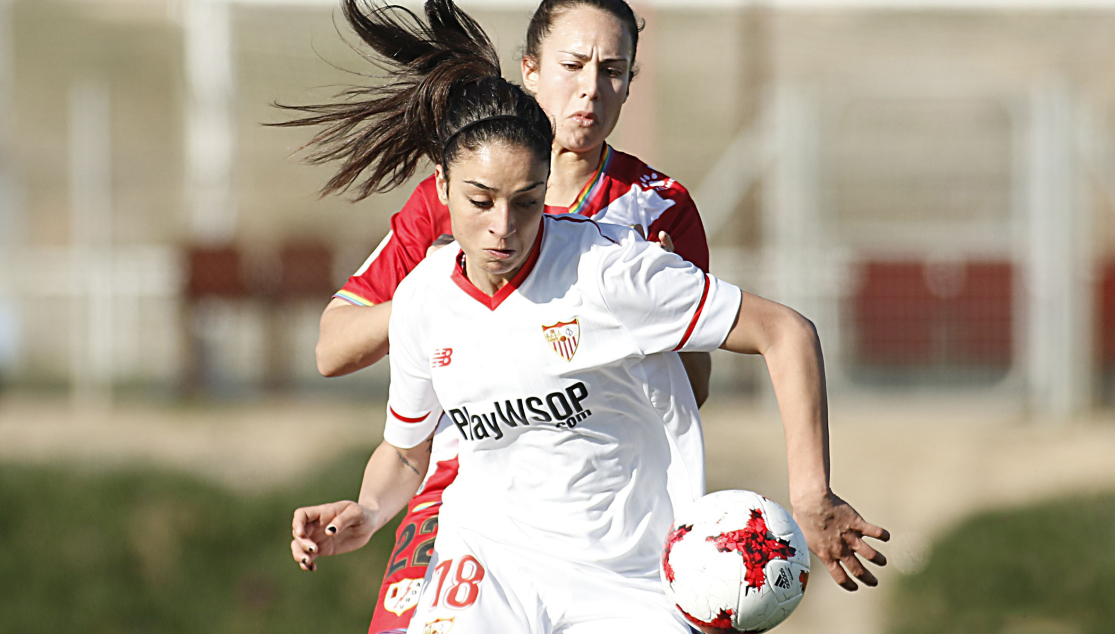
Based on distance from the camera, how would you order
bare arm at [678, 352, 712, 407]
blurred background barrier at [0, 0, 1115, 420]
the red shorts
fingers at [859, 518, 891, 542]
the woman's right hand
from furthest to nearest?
blurred background barrier at [0, 0, 1115, 420]
bare arm at [678, 352, 712, 407]
the red shorts
the woman's right hand
fingers at [859, 518, 891, 542]

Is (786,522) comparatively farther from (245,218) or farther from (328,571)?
(245,218)

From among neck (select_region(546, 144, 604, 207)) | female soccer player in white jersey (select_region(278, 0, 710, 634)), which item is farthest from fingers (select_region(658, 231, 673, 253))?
neck (select_region(546, 144, 604, 207))

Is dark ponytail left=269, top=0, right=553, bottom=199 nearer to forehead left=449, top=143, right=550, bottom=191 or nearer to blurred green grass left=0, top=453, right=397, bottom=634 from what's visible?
forehead left=449, top=143, right=550, bottom=191

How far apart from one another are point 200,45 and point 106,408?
4.36 m

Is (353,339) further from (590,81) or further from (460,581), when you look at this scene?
(590,81)

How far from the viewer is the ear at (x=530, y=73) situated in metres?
3.47

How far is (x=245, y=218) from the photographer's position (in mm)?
24156

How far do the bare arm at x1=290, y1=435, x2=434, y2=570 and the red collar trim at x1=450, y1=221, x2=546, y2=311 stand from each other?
0.56 meters

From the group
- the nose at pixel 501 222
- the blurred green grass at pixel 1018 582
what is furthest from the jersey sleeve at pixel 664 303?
the blurred green grass at pixel 1018 582

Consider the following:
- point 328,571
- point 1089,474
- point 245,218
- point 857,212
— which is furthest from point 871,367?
point 245,218

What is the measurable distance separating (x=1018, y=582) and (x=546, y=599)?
741cm

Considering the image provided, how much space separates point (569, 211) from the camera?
132 inches

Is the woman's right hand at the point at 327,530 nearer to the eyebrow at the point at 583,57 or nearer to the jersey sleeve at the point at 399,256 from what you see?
the jersey sleeve at the point at 399,256

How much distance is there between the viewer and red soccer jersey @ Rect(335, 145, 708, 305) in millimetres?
3361
